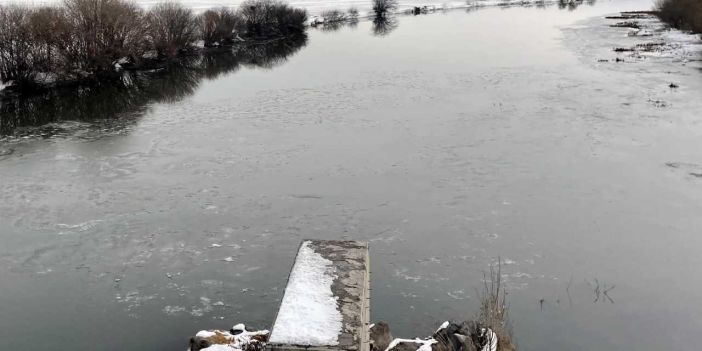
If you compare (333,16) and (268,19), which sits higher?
(333,16)

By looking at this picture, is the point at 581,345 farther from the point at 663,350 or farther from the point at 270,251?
the point at 270,251

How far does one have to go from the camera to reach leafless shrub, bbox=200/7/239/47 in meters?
41.7

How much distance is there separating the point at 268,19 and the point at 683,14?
101 ft

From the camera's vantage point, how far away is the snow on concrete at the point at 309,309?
24.9 feet

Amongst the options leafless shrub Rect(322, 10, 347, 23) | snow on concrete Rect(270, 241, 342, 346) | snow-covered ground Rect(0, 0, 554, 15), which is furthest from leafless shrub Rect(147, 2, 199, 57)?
snow on concrete Rect(270, 241, 342, 346)

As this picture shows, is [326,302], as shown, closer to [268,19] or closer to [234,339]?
[234,339]

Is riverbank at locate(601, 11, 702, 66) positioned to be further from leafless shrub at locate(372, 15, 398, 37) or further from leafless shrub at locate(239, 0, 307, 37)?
leafless shrub at locate(239, 0, 307, 37)

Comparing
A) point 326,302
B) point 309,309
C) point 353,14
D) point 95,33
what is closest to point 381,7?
point 353,14

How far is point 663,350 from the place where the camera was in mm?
9828

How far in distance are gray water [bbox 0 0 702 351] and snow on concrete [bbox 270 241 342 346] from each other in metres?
1.97

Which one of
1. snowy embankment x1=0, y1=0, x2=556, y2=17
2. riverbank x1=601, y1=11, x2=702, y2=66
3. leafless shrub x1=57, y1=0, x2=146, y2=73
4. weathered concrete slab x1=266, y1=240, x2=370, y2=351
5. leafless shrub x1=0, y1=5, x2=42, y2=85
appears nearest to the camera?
weathered concrete slab x1=266, y1=240, x2=370, y2=351

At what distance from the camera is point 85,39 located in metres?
31.7

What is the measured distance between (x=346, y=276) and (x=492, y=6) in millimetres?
64714

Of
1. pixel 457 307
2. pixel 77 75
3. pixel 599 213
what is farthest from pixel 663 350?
pixel 77 75
